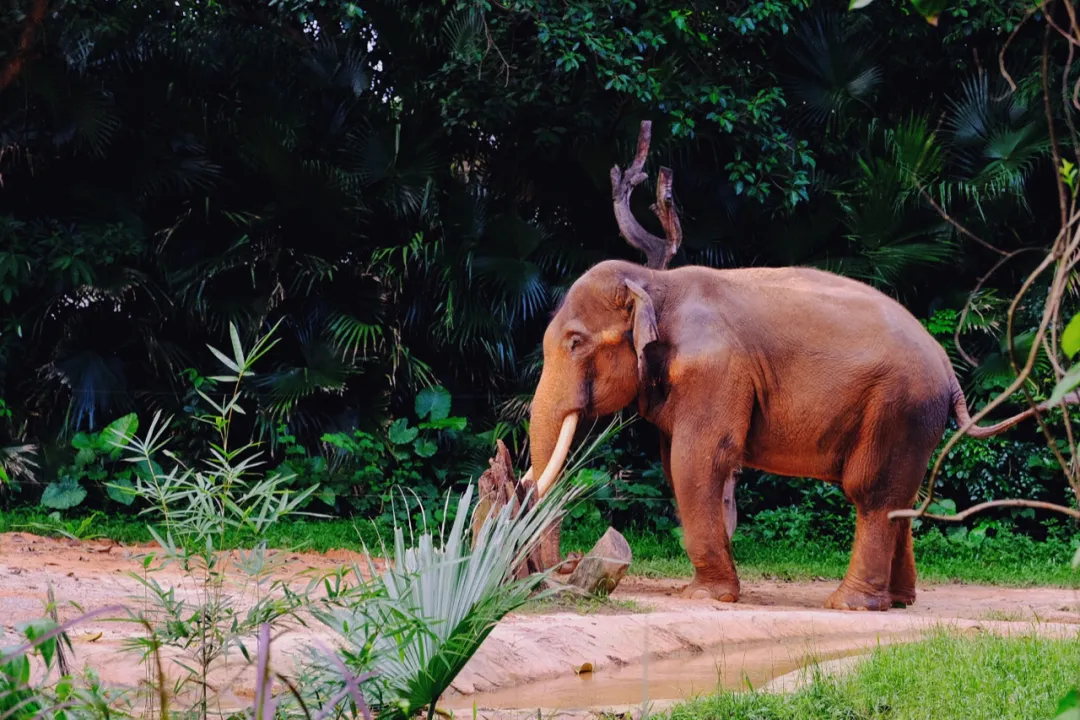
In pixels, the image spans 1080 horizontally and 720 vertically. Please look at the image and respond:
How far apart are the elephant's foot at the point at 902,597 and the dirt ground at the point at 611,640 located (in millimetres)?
91

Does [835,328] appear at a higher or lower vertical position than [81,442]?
higher

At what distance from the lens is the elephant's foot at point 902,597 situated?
7.92m

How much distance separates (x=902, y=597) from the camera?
26.2 ft

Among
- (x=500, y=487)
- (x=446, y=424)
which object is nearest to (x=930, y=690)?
(x=500, y=487)

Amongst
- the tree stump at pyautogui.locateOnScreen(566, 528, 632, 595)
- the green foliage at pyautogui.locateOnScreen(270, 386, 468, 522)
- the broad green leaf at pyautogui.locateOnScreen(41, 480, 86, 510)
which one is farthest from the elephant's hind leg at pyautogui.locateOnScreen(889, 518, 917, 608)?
the broad green leaf at pyautogui.locateOnScreen(41, 480, 86, 510)

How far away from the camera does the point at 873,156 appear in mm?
11695

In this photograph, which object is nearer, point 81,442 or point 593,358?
point 593,358

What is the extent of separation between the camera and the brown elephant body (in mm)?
7551

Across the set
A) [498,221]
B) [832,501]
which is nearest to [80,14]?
[498,221]

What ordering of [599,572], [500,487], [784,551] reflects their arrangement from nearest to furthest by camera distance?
[599,572] < [500,487] < [784,551]

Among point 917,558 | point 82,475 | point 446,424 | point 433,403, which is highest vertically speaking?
point 433,403

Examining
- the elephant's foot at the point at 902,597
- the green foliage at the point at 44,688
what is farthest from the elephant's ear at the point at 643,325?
the green foliage at the point at 44,688

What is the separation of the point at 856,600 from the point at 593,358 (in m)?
2.14

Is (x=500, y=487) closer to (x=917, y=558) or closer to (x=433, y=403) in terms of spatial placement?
(x=433, y=403)
